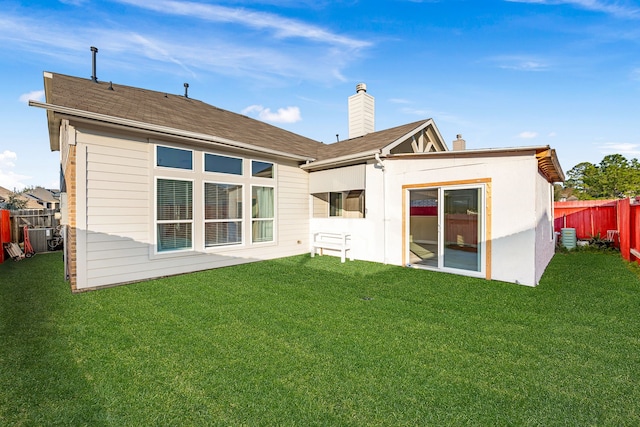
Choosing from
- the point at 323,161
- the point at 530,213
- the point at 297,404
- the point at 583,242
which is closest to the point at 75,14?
the point at 323,161

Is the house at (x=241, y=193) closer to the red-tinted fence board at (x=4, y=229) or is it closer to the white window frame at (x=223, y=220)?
the white window frame at (x=223, y=220)

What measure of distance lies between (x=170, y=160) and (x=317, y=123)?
900 cm

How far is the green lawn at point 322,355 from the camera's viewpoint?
212 cm

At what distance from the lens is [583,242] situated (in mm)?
10641

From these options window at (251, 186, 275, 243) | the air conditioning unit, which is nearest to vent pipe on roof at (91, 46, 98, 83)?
window at (251, 186, 275, 243)

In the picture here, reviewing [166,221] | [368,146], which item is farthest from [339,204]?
[166,221]

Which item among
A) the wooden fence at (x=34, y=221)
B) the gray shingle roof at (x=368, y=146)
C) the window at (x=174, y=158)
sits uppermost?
the gray shingle roof at (x=368, y=146)

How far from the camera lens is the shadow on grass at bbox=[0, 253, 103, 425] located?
211cm

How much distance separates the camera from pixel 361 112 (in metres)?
11.3

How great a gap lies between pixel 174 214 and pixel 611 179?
57110mm

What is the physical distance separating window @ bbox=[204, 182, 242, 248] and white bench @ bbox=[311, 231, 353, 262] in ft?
8.45

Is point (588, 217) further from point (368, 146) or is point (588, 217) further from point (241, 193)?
point (241, 193)

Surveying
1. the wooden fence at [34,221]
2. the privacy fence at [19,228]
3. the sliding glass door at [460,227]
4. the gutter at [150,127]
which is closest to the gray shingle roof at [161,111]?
the gutter at [150,127]

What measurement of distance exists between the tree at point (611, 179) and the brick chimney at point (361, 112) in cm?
4509
